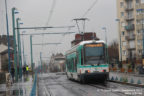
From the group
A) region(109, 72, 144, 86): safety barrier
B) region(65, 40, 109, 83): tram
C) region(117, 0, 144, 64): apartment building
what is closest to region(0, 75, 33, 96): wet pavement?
region(65, 40, 109, 83): tram

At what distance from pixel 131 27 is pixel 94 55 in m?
52.1

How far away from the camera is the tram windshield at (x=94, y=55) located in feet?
79.3

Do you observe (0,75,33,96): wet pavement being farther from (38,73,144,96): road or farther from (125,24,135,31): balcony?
(125,24,135,31): balcony

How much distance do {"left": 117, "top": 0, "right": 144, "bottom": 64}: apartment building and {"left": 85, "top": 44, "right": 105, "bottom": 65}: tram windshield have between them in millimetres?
46925

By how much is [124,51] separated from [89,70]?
5523 centimetres

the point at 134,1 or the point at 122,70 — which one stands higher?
the point at 134,1

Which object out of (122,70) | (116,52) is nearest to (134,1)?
(122,70)

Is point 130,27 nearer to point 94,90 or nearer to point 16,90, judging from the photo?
point 16,90

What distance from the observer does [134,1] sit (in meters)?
→ 73.1

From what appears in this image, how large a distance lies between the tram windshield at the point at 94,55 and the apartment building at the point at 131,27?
4692 centimetres

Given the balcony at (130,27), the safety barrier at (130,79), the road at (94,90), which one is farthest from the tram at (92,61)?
the balcony at (130,27)

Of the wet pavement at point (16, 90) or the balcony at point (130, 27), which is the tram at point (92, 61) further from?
the balcony at point (130, 27)

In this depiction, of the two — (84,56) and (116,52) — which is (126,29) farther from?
(84,56)

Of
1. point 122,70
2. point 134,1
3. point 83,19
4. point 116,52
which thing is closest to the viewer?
point 83,19
